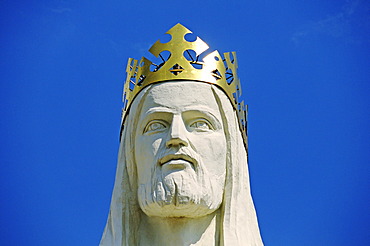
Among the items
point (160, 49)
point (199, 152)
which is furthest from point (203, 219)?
point (160, 49)

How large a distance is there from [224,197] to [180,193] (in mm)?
665

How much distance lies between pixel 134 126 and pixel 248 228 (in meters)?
1.71

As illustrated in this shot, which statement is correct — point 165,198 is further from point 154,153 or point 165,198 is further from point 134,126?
point 134,126

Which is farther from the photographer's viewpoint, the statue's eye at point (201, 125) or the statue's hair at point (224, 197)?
Answer: the statue's eye at point (201, 125)

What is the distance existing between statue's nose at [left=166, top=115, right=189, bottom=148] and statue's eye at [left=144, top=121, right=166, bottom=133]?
0.21 meters

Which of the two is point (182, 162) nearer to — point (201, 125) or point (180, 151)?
point (180, 151)

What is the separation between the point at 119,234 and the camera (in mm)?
6805

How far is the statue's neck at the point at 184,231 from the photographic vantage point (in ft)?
22.0

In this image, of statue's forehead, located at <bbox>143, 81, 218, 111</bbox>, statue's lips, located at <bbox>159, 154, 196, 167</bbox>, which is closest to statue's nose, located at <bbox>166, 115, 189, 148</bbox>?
statue's lips, located at <bbox>159, 154, 196, 167</bbox>

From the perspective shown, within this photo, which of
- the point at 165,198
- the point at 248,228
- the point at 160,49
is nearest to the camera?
the point at 165,198

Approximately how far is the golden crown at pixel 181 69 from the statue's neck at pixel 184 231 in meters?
1.39

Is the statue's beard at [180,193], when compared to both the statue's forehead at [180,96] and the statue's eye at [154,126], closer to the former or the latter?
the statue's eye at [154,126]

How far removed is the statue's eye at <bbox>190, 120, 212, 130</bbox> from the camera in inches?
272

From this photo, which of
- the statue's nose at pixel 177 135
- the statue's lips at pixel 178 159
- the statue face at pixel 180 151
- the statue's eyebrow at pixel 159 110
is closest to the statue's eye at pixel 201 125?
the statue face at pixel 180 151
